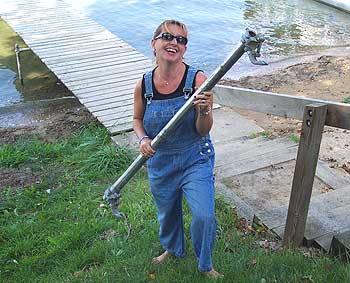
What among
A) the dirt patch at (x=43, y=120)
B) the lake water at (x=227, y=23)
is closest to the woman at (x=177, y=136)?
the dirt patch at (x=43, y=120)

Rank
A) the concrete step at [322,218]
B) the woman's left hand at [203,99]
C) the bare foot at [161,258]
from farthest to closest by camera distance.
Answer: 1. the concrete step at [322,218]
2. the bare foot at [161,258]
3. the woman's left hand at [203,99]

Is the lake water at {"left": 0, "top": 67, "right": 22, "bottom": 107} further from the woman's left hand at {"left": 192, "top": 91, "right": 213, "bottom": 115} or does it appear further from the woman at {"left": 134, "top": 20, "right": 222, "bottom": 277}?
the woman's left hand at {"left": 192, "top": 91, "right": 213, "bottom": 115}

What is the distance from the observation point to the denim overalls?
111 inches

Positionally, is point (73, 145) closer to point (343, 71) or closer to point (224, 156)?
point (224, 156)

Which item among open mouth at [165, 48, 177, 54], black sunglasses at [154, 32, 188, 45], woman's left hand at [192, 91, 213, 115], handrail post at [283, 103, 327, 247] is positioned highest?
A: black sunglasses at [154, 32, 188, 45]

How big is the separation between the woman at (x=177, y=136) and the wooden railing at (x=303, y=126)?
643 millimetres

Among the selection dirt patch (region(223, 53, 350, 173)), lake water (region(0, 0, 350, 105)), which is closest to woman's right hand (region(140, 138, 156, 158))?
dirt patch (region(223, 53, 350, 173))

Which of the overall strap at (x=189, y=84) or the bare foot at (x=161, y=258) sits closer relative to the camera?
the overall strap at (x=189, y=84)

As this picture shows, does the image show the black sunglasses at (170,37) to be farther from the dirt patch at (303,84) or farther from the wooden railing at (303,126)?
the dirt patch at (303,84)

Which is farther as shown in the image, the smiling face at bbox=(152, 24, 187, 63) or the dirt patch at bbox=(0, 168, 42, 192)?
the dirt patch at bbox=(0, 168, 42, 192)

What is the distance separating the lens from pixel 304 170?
3.22 metres

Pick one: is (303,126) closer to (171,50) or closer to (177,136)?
(177,136)

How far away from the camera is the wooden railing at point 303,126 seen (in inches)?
119

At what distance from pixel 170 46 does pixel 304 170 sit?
1.23 metres
